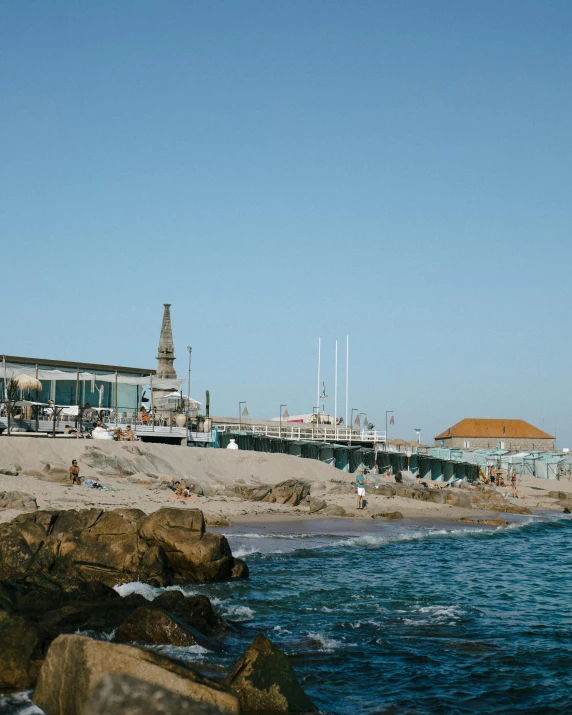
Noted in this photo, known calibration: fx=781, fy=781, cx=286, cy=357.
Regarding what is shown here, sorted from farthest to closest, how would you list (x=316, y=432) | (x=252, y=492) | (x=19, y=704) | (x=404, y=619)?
1. (x=316, y=432)
2. (x=252, y=492)
3. (x=404, y=619)
4. (x=19, y=704)

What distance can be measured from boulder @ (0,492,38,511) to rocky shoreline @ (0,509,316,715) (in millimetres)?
4771

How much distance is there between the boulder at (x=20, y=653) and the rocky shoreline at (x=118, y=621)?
1 cm

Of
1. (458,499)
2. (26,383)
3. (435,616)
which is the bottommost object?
(435,616)

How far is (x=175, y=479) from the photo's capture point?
36938mm

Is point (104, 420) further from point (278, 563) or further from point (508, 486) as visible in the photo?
point (508, 486)

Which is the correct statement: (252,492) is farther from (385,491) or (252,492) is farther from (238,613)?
(238,613)

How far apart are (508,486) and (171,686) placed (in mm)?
65669

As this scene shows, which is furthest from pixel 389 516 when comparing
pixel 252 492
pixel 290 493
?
pixel 252 492

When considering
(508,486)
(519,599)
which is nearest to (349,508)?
(519,599)

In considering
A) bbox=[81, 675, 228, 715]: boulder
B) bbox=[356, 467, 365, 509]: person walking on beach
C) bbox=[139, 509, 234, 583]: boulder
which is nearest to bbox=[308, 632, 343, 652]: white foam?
bbox=[139, 509, 234, 583]: boulder

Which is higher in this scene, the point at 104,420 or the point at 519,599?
the point at 104,420

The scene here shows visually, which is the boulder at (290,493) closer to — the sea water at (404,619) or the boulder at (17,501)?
the sea water at (404,619)

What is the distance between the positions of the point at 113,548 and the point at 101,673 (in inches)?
396

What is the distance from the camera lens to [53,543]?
58.2 feet
